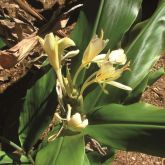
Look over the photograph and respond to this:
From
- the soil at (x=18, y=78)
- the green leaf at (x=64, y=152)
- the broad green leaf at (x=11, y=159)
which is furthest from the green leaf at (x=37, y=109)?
the soil at (x=18, y=78)

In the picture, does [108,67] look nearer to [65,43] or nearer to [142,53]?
[65,43]

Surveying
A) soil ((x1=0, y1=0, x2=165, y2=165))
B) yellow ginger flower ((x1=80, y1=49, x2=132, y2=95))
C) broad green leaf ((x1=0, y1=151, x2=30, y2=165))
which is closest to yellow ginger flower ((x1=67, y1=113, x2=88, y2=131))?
yellow ginger flower ((x1=80, y1=49, x2=132, y2=95))

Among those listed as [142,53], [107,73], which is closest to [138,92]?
[142,53]

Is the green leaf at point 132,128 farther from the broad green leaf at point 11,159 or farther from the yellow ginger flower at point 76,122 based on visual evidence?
the broad green leaf at point 11,159

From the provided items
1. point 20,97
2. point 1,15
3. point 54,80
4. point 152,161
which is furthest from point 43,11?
point 152,161

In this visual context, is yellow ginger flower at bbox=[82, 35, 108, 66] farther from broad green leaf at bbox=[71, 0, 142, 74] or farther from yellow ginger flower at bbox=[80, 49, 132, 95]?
broad green leaf at bbox=[71, 0, 142, 74]

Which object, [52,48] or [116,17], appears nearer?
[52,48]
